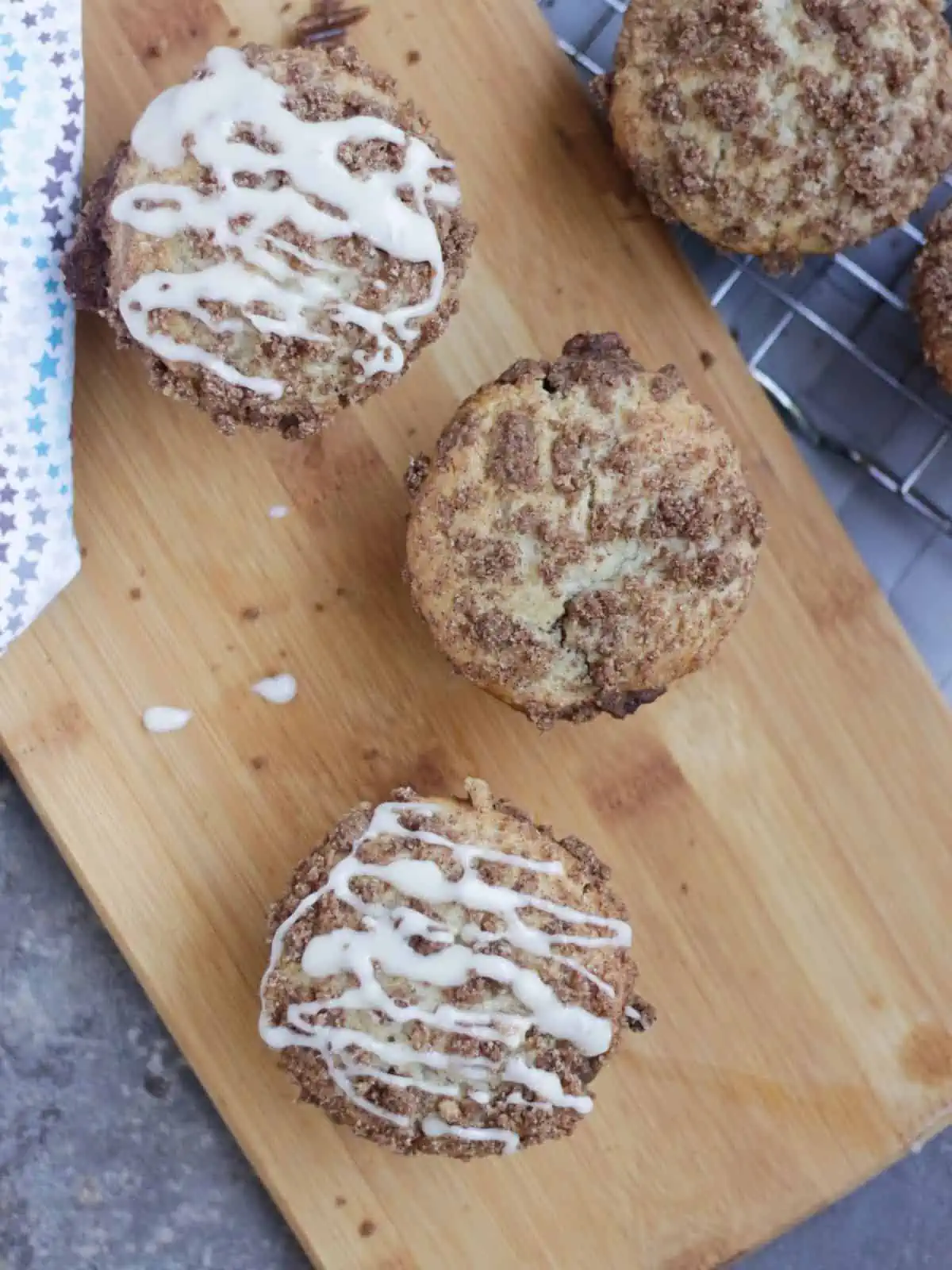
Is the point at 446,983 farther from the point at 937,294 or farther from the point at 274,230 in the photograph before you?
the point at 937,294

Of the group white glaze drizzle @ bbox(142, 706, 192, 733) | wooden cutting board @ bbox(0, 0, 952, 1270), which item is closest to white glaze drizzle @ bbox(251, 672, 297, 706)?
wooden cutting board @ bbox(0, 0, 952, 1270)

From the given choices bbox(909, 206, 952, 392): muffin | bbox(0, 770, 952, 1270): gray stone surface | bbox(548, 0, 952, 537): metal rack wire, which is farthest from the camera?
bbox(0, 770, 952, 1270): gray stone surface

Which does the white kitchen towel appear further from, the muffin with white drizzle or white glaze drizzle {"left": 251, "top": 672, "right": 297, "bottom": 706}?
the muffin with white drizzle

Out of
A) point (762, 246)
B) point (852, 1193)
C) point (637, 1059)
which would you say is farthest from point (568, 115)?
point (852, 1193)

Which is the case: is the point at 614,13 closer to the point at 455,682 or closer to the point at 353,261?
the point at 353,261

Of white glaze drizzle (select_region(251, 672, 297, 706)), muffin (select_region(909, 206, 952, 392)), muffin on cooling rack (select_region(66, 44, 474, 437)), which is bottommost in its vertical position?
white glaze drizzle (select_region(251, 672, 297, 706))

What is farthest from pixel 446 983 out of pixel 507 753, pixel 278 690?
pixel 278 690

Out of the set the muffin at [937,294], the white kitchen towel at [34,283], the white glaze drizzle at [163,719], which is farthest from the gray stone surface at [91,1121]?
the muffin at [937,294]
